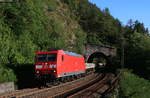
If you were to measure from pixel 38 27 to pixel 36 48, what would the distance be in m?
4.14

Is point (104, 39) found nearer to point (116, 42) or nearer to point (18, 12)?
point (116, 42)

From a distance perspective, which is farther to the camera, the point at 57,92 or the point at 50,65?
the point at 50,65

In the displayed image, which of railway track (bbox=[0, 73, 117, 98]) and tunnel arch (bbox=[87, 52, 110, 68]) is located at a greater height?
tunnel arch (bbox=[87, 52, 110, 68])

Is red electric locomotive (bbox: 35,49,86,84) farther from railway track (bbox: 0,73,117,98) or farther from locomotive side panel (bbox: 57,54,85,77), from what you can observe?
railway track (bbox: 0,73,117,98)

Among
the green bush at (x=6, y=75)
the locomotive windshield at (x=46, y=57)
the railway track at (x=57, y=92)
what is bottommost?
the railway track at (x=57, y=92)

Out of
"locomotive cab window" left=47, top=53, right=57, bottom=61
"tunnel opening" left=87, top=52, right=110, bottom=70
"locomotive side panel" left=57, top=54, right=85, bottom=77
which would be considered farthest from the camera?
"tunnel opening" left=87, top=52, right=110, bottom=70

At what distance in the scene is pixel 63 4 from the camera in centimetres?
6819

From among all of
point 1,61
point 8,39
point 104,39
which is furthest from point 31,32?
point 104,39

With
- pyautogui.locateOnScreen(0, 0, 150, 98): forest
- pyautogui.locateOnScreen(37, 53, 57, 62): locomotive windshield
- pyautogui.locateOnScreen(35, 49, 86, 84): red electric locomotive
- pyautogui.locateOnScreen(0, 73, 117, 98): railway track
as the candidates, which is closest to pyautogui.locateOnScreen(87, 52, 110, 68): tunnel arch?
pyautogui.locateOnScreen(0, 0, 150, 98): forest

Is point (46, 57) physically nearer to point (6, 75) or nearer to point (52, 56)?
point (52, 56)

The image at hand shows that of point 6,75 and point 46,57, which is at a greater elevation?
point 46,57

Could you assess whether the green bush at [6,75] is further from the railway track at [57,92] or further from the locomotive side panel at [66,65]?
the locomotive side panel at [66,65]

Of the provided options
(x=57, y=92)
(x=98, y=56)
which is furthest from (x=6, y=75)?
(x=98, y=56)

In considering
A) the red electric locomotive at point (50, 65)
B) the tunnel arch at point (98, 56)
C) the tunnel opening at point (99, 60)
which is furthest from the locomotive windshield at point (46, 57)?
the tunnel opening at point (99, 60)
